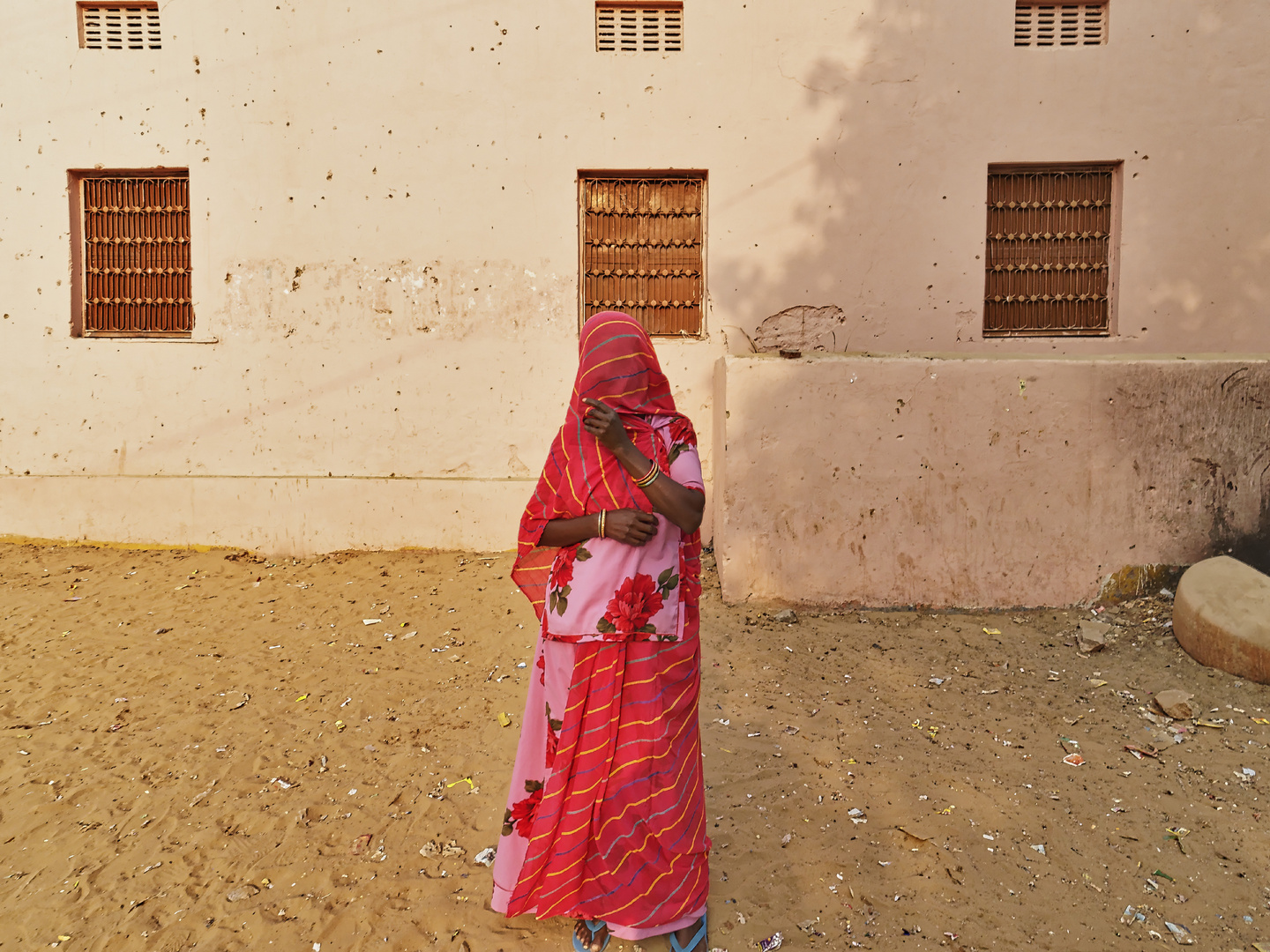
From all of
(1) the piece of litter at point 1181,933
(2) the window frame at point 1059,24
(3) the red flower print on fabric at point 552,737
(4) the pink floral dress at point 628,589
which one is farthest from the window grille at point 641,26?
(1) the piece of litter at point 1181,933

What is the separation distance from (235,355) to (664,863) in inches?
202

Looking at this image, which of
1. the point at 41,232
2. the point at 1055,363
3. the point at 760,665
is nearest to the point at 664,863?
the point at 760,665

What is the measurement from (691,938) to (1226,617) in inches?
131

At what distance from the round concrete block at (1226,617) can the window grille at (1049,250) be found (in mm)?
2104

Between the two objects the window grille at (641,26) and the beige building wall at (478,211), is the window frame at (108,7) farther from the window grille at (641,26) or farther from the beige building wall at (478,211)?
the window grille at (641,26)

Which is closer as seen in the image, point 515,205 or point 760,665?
point 760,665

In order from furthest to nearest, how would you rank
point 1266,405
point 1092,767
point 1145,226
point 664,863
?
point 1145,226 → point 1266,405 → point 1092,767 → point 664,863

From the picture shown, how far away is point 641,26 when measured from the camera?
5.27m

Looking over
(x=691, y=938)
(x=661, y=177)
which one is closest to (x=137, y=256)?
(x=661, y=177)

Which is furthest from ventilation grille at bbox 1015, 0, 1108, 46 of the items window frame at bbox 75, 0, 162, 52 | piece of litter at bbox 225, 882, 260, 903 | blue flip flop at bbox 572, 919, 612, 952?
piece of litter at bbox 225, 882, 260, 903

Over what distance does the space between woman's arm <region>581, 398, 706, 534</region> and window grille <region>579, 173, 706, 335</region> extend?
12.2 ft

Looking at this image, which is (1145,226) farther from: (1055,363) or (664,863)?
(664,863)

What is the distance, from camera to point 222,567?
17.7ft

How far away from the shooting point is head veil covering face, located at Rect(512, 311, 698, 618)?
1938 mm
